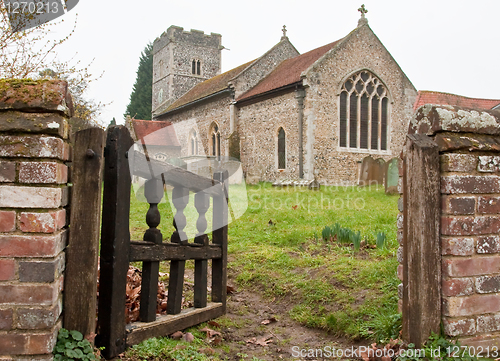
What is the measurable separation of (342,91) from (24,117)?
1762cm

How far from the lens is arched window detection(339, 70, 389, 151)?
18.4 meters

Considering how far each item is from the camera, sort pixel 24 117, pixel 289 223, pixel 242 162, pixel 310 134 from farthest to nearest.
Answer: pixel 242 162 → pixel 310 134 → pixel 289 223 → pixel 24 117

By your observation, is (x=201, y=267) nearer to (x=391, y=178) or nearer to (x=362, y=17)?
(x=391, y=178)

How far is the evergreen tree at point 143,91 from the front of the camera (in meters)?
47.1

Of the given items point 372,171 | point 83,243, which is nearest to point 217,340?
point 83,243

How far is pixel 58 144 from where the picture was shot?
6.50 feet

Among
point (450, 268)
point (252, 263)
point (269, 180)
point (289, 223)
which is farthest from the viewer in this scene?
point (269, 180)

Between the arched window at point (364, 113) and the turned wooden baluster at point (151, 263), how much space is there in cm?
1633

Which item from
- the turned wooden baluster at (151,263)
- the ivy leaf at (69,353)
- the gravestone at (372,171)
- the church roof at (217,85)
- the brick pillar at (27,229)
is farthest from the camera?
the church roof at (217,85)

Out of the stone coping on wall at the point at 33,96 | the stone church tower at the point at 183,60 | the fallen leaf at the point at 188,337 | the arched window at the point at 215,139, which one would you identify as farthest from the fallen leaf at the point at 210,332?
the stone church tower at the point at 183,60

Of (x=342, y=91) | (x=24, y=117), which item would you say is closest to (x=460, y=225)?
(x=24, y=117)

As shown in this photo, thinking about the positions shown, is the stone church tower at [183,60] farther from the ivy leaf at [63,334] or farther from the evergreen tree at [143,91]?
the ivy leaf at [63,334]

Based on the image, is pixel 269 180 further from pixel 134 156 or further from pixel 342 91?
pixel 134 156

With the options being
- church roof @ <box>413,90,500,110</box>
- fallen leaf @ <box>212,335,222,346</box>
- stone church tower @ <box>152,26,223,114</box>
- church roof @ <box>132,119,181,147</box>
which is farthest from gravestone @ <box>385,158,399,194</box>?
stone church tower @ <box>152,26,223,114</box>
